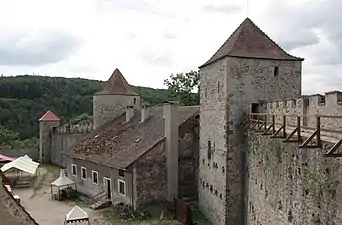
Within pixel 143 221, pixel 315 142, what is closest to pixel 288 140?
pixel 315 142

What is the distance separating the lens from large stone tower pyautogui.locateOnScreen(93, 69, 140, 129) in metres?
37.2

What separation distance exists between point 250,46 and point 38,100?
74.6m

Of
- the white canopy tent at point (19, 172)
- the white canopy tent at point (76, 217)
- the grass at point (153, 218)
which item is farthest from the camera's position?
the white canopy tent at point (19, 172)

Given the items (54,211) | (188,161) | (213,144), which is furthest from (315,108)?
(54,211)

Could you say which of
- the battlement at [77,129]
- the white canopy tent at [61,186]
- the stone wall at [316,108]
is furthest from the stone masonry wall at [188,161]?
the battlement at [77,129]

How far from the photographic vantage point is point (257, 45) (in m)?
20.1

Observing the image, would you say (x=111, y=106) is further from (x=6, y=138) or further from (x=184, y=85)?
(x=6, y=138)

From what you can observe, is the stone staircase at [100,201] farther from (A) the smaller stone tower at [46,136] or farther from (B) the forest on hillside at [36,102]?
(B) the forest on hillside at [36,102]

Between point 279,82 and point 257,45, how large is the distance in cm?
196

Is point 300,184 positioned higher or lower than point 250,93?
lower

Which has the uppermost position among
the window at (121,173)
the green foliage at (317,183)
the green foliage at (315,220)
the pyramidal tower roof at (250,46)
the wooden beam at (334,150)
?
the pyramidal tower roof at (250,46)

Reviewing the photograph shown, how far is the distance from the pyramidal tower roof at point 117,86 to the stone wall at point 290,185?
21.4 m

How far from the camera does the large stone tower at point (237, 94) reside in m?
19.0

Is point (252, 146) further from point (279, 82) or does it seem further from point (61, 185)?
point (61, 185)
